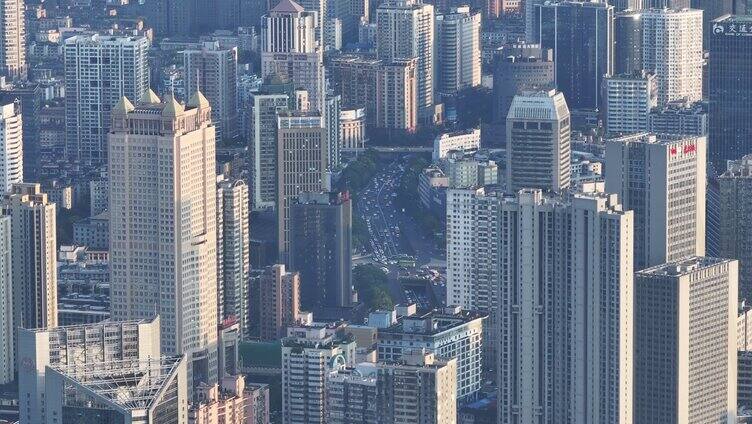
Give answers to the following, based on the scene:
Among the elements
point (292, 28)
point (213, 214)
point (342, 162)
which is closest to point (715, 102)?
point (342, 162)

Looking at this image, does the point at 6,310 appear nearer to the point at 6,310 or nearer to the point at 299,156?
the point at 6,310

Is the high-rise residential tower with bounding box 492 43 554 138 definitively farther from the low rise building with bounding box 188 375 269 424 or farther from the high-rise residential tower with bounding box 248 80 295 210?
the low rise building with bounding box 188 375 269 424

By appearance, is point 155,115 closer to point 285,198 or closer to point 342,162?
point 285,198

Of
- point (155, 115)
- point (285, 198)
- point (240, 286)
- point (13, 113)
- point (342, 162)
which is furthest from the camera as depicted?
point (342, 162)

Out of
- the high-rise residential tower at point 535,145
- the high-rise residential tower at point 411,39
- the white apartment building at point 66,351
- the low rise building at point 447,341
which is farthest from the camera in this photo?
the high-rise residential tower at point 411,39

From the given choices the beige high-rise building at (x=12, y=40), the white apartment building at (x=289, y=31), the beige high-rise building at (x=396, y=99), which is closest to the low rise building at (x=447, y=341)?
the beige high-rise building at (x=396, y=99)

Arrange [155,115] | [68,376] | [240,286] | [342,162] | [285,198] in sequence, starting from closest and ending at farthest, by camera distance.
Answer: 1. [68,376]
2. [155,115]
3. [240,286]
4. [285,198]
5. [342,162]

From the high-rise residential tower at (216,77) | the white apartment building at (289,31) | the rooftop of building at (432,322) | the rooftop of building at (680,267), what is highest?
the white apartment building at (289,31)

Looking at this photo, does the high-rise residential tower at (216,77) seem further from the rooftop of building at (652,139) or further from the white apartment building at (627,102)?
the rooftop of building at (652,139)
